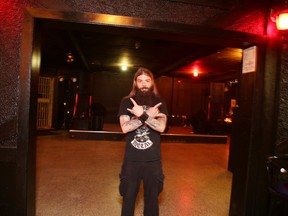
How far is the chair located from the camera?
212 cm

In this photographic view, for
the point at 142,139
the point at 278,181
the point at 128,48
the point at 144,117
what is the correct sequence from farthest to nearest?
the point at 128,48, the point at 278,181, the point at 142,139, the point at 144,117

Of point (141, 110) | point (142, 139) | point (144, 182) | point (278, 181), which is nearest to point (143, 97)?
point (141, 110)

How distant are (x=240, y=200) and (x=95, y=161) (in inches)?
127

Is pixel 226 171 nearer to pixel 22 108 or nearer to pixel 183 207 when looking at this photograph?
pixel 183 207

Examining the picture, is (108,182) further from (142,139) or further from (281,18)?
(281,18)

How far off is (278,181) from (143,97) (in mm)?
1464

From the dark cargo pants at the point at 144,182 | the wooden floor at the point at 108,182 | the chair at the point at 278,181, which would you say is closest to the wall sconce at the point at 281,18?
the chair at the point at 278,181

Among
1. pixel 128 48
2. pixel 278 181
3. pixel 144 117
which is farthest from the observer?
pixel 128 48

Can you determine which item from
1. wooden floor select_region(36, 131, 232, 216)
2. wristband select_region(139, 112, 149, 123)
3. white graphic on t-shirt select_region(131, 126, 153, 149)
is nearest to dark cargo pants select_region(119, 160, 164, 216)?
white graphic on t-shirt select_region(131, 126, 153, 149)

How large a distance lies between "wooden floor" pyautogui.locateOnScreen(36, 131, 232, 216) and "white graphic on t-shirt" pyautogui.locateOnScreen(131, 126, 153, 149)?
1.17 meters

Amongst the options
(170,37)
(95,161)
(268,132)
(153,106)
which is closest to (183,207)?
(268,132)

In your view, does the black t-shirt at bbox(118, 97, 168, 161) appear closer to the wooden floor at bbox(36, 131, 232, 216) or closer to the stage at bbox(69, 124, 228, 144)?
the wooden floor at bbox(36, 131, 232, 216)

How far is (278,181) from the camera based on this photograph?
2.26 m

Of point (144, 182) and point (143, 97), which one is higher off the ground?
point (143, 97)
